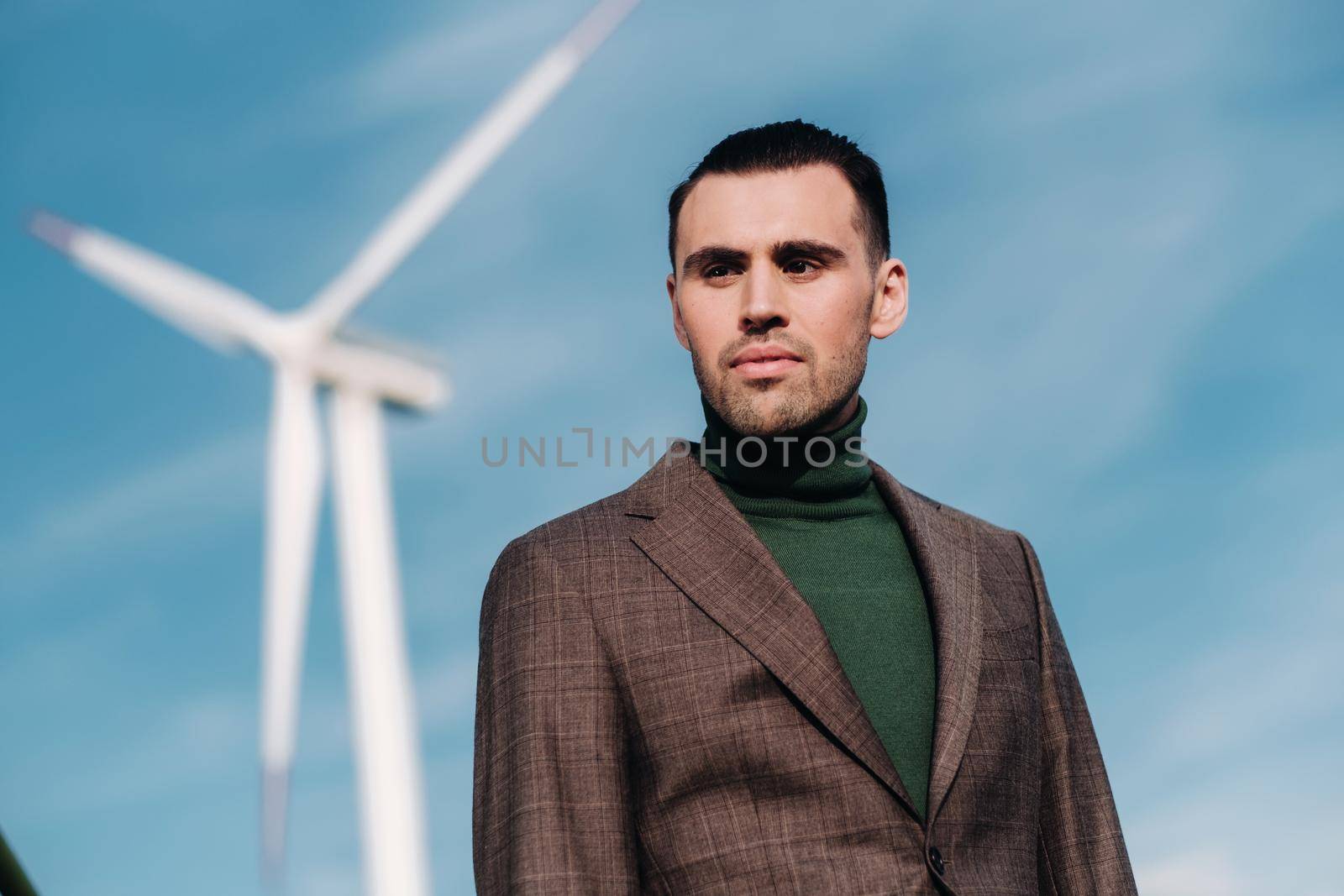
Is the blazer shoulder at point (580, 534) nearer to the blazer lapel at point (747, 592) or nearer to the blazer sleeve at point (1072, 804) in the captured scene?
the blazer lapel at point (747, 592)

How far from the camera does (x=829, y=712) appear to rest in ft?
23.9

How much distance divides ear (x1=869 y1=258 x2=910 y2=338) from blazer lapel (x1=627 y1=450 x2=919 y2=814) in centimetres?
119

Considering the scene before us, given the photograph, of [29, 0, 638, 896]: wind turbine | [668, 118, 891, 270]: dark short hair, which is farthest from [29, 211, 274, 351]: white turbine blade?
[668, 118, 891, 270]: dark short hair

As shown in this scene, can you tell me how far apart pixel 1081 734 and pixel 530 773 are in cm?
315

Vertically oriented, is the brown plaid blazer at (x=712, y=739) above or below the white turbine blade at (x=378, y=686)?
below

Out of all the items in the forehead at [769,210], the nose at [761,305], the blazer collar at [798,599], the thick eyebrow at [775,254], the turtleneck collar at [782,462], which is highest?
the forehead at [769,210]

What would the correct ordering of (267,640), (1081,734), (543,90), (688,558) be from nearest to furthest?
(688,558), (1081,734), (267,640), (543,90)

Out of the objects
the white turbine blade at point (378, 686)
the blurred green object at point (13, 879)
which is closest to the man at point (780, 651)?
the blurred green object at point (13, 879)

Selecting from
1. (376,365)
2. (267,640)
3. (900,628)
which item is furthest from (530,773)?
(376,365)

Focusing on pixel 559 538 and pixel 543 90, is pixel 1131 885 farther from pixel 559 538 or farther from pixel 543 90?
pixel 543 90

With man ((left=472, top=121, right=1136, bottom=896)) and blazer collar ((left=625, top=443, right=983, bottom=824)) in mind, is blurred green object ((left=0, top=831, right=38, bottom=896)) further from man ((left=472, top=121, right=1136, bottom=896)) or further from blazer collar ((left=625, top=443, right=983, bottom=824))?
blazer collar ((left=625, top=443, right=983, bottom=824))

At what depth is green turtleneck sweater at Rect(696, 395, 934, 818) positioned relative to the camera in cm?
766

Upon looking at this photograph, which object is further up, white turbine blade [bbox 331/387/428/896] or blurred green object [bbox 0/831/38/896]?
white turbine blade [bbox 331/387/428/896]

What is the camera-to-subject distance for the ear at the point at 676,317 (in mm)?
8328
